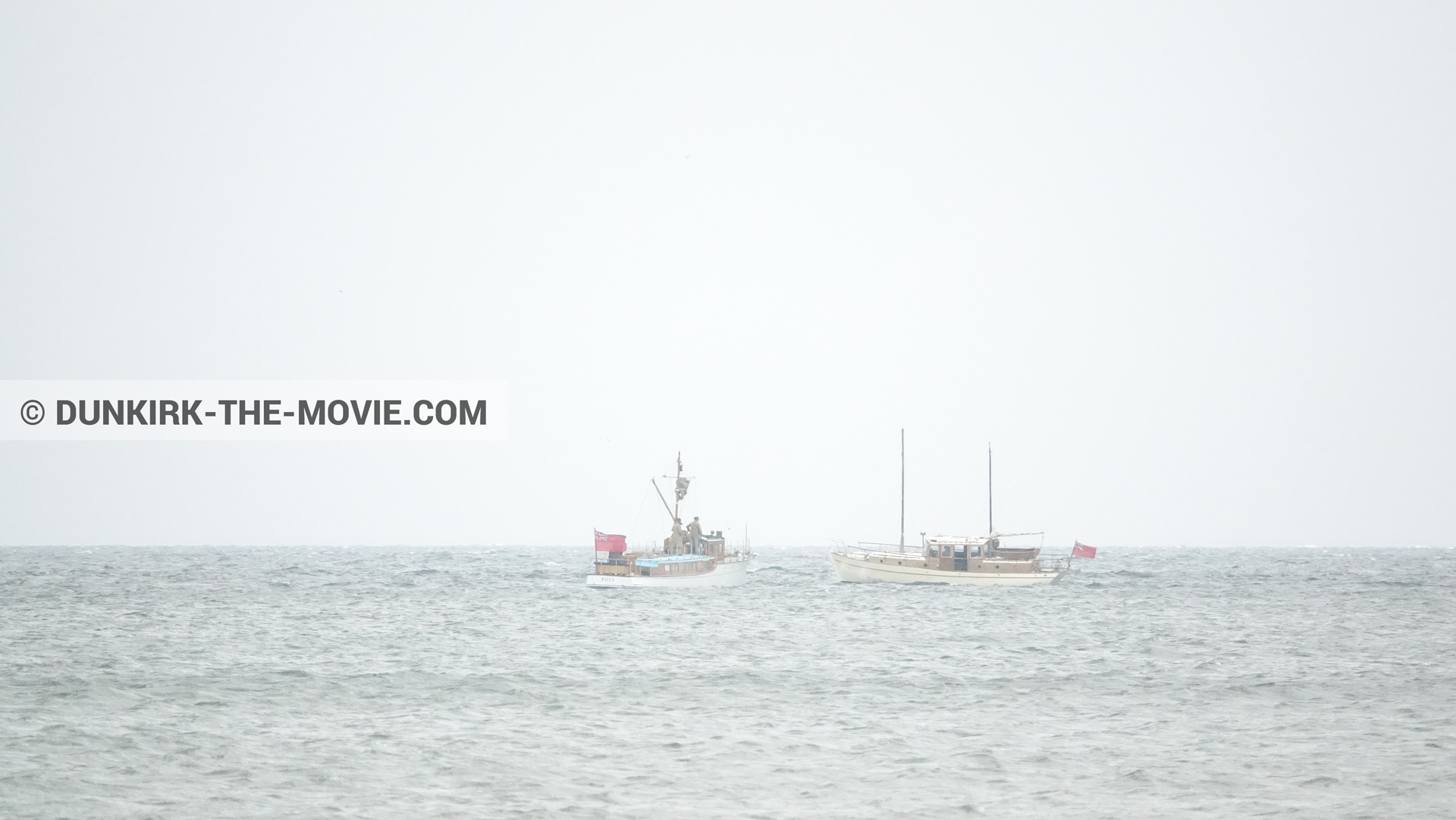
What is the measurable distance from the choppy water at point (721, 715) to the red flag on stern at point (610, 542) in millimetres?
19599

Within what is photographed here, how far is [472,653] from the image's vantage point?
149 ft

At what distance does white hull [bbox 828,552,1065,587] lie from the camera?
90.9 metres

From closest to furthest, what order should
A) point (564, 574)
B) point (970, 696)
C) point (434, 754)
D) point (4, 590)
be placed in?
point (434, 754) → point (970, 696) → point (4, 590) → point (564, 574)

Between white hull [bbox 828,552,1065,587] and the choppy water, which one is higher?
the choppy water

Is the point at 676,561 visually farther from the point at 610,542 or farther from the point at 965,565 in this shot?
the point at 965,565

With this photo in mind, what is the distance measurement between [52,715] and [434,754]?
461 inches

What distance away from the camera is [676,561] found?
85.1 m

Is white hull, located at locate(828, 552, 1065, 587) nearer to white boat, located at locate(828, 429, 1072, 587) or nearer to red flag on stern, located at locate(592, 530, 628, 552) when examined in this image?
white boat, located at locate(828, 429, 1072, 587)

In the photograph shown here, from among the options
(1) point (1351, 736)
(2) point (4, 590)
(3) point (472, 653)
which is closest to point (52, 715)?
(3) point (472, 653)

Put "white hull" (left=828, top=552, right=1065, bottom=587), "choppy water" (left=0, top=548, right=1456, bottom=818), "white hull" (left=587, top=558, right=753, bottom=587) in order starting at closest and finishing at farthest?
"choppy water" (left=0, top=548, right=1456, bottom=818) < "white hull" (left=587, top=558, right=753, bottom=587) < "white hull" (left=828, top=552, right=1065, bottom=587)

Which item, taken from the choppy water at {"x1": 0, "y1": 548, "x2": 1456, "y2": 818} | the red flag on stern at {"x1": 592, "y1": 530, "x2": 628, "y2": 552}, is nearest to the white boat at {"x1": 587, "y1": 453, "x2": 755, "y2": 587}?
the red flag on stern at {"x1": 592, "y1": 530, "x2": 628, "y2": 552}

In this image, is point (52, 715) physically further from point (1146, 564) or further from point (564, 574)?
point (1146, 564)

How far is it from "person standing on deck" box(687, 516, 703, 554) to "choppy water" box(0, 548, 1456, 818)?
22.3 meters

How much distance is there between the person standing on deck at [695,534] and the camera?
90.4 metres
